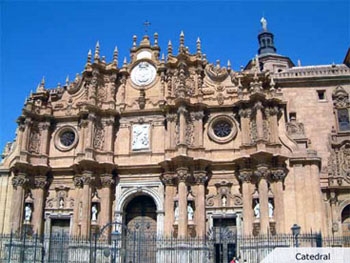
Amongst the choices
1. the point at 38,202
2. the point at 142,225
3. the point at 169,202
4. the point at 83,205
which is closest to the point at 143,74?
the point at 169,202

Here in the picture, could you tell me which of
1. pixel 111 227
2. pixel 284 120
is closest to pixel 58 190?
pixel 111 227

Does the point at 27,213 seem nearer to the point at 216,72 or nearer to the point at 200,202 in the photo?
the point at 200,202

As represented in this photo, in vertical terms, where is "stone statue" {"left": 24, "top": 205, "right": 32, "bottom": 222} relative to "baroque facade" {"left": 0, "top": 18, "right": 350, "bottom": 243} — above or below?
below

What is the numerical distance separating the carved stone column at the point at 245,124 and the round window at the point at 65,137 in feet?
33.8

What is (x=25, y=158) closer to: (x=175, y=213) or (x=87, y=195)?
(x=87, y=195)

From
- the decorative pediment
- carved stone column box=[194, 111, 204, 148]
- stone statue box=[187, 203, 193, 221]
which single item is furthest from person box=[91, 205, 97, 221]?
the decorative pediment

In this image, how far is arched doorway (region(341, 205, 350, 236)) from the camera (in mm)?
26578

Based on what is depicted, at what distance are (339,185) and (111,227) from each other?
530 inches

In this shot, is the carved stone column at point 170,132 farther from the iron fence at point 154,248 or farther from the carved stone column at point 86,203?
the iron fence at point 154,248

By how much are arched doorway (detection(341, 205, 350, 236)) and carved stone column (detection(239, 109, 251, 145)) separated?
291 inches

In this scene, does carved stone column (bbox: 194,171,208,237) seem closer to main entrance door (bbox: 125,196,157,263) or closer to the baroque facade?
the baroque facade

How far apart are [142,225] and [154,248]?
5.91 ft

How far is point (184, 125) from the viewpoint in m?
26.0

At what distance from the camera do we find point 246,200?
24.5 metres
